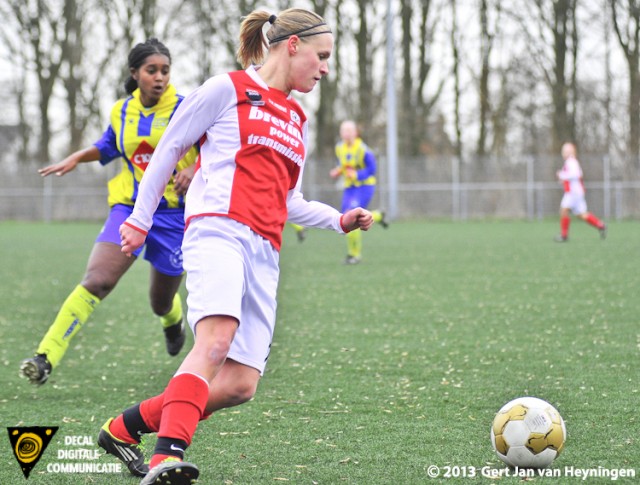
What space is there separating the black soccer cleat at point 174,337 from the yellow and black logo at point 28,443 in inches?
92.4

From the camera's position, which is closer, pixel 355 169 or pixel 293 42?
pixel 293 42

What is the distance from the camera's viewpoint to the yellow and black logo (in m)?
4.05

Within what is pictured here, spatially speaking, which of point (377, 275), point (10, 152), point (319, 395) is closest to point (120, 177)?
point (319, 395)

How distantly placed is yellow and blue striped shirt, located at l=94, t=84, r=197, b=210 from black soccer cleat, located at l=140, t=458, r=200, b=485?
2966mm

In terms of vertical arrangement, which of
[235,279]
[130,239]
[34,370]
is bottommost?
[34,370]

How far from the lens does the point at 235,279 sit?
136 inches

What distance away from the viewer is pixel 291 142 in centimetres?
383

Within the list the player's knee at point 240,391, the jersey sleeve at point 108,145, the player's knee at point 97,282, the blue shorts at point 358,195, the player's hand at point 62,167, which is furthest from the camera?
the blue shorts at point 358,195

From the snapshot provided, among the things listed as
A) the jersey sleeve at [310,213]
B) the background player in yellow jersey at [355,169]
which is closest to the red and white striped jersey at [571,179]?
the background player in yellow jersey at [355,169]

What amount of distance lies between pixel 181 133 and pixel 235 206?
357mm

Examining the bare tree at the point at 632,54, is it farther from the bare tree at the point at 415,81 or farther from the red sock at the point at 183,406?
the red sock at the point at 183,406

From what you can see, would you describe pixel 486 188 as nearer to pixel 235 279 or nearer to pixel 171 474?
pixel 235 279

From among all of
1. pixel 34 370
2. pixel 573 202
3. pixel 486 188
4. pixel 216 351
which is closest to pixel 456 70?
pixel 486 188

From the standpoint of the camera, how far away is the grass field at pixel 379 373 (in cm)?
A: 417
